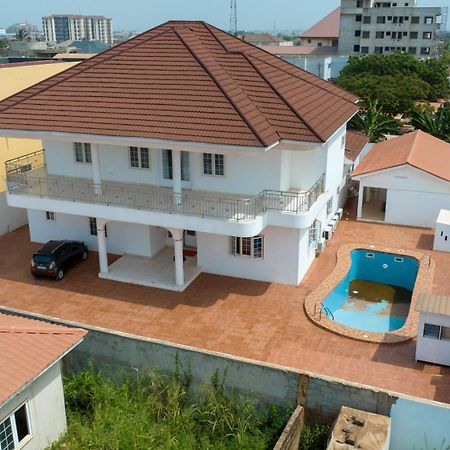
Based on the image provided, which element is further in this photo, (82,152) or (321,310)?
(82,152)

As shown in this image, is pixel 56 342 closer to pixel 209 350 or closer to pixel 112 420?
pixel 112 420

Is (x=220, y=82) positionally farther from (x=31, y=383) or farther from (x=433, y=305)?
(x=31, y=383)

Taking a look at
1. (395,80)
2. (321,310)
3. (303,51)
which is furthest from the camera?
(303,51)

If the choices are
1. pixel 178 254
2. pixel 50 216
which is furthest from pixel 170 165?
pixel 50 216

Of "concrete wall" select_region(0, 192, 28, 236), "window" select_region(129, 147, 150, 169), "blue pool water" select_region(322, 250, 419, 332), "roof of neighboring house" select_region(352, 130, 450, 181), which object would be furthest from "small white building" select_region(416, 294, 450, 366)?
"concrete wall" select_region(0, 192, 28, 236)

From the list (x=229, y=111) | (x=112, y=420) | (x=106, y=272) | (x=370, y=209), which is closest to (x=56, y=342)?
(x=112, y=420)

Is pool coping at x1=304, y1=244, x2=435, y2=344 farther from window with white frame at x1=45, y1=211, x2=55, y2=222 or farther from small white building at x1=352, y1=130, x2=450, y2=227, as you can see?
window with white frame at x1=45, y1=211, x2=55, y2=222
